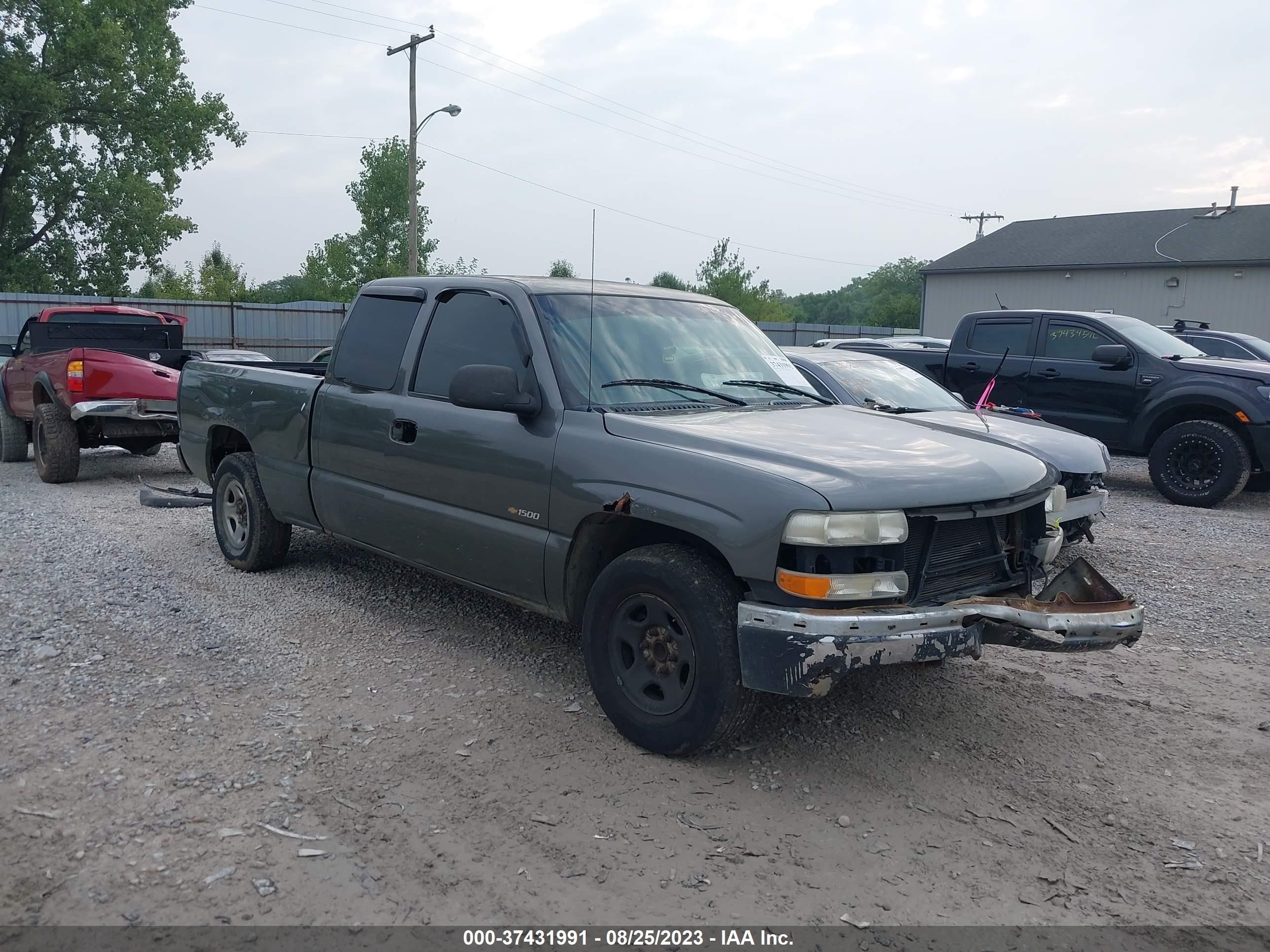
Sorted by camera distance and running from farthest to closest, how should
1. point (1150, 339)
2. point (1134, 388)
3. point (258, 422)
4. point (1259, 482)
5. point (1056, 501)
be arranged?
point (1150, 339), point (1259, 482), point (1134, 388), point (258, 422), point (1056, 501)

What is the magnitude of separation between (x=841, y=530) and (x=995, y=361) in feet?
28.5

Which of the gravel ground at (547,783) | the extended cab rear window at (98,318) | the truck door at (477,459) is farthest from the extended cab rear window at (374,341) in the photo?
the extended cab rear window at (98,318)

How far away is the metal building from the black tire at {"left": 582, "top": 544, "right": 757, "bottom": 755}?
108 ft

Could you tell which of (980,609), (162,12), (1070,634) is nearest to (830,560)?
(980,609)

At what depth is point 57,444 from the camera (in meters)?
9.79

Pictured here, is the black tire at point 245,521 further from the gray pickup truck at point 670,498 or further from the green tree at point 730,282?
the green tree at point 730,282

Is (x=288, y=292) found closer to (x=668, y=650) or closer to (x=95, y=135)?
(x=95, y=135)

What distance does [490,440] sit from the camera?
4.41 m

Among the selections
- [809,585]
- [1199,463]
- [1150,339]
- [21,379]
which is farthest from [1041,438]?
[21,379]

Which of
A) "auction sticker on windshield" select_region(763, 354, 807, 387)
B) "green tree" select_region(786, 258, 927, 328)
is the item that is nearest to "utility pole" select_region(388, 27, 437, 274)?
"auction sticker on windshield" select_region(763, 354, 807, 387)

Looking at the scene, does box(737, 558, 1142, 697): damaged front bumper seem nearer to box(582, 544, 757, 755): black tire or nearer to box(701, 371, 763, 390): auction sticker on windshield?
box(582, 544, 757, 755): black tire

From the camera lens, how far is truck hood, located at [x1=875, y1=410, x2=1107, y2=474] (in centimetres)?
696

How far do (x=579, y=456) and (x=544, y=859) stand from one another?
5.15 feet

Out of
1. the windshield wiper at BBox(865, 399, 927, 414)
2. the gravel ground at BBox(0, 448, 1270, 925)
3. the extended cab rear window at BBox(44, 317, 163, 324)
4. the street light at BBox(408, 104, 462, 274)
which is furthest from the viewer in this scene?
the street light at BBox(408, 104, 462, 274)
